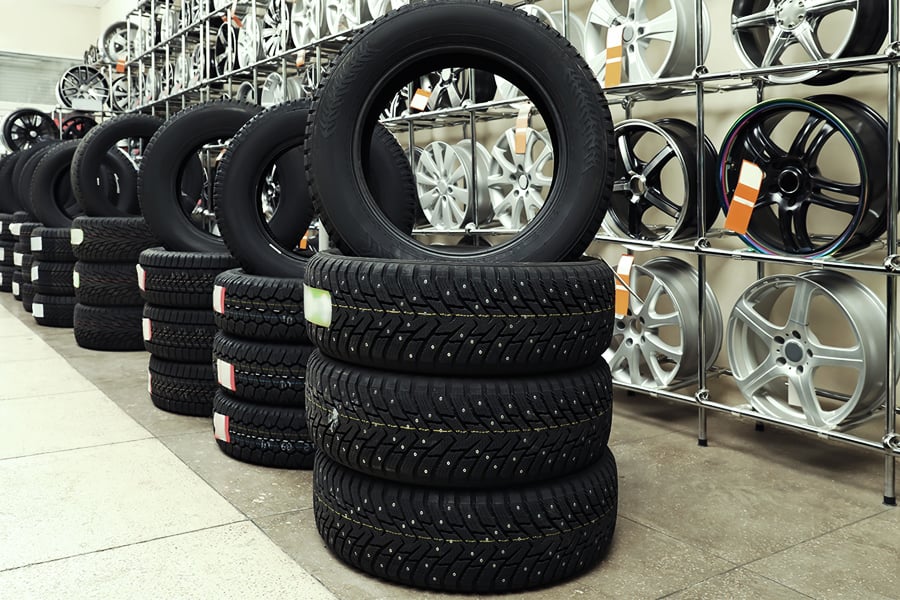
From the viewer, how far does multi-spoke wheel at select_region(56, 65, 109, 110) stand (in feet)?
41.7

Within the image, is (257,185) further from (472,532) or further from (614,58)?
(472,532)

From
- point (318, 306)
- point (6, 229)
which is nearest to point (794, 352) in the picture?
point (318, 306)

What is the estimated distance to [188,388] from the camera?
3.82m

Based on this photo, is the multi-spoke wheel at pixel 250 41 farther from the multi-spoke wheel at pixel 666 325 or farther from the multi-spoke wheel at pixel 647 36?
the multi-spoke wheel at pixel 666 325

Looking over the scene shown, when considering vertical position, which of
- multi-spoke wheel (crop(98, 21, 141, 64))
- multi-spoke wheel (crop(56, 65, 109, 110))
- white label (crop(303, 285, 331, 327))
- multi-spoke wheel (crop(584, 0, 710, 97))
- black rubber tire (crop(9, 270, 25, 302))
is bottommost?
black rubber tire (crop(9, 270, 25, 302))

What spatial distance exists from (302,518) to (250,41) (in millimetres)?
6560

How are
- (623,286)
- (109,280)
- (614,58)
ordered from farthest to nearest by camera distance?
(109,280) → (614,58) → (623,286)

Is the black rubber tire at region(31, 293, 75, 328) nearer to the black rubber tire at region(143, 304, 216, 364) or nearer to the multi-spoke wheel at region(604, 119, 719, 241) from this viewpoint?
the black rubber tire at region(143, 304, 216, 364)

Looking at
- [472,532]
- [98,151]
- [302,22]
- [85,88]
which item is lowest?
[472,532]

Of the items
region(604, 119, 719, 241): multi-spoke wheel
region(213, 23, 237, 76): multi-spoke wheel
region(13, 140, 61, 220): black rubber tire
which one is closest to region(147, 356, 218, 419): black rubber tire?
region(604, 119, 719, 241): multi-spoke wheel

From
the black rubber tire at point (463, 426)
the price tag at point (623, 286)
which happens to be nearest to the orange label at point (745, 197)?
the price tag at point (623, 286)

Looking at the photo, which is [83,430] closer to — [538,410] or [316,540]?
[316,540]

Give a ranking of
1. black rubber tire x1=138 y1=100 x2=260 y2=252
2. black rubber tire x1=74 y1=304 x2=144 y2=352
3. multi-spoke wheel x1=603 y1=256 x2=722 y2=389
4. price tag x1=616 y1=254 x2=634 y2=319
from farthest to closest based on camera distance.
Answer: black rubber tire x1=74 y1=304 x2=144 y2=352
black rubber tire x1=138 y1=100 x2=260 y2=252
multi-spoke wheel x1=603 y1=256 x2=722 y2=389
price tag x1=616 y1=254 x2=634 y2=319

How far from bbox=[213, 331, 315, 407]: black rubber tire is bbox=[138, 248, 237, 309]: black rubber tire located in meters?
0.81
